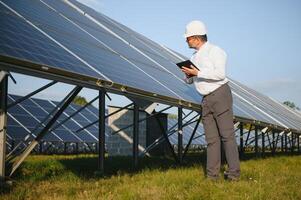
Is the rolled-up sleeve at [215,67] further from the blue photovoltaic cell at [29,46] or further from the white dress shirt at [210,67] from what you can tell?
the blue photovoltaic cell at [29,46]

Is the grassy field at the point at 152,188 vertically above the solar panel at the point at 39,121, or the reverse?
the solar panel at the point at 39,121

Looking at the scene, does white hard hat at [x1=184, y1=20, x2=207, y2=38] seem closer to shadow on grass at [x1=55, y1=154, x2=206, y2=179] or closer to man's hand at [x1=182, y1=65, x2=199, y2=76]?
man's hand at [x1=182, y1=65, x2=199, y2=76]

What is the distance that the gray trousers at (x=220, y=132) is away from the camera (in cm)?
589

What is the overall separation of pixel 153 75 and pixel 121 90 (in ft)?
8.90

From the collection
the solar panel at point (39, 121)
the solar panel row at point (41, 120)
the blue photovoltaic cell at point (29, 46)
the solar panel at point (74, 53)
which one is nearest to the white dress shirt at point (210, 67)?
the solar panel at point (74, 53)

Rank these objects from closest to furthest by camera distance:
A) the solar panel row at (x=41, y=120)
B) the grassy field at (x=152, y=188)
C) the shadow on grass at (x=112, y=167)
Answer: the grassy field at (x=152, y=188) → the shadow on grass at (x=112, y=167) → the solar panel row at (x=41, y=120)

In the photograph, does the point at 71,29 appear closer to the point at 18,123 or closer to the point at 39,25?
the point at 39,25

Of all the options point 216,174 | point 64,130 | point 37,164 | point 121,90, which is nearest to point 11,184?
point 121,90

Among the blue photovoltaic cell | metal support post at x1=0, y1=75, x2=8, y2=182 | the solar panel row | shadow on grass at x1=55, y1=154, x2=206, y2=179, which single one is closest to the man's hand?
the blue photovoltaic cell

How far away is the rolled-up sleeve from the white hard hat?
0.29 metres

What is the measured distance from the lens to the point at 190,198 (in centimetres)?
441

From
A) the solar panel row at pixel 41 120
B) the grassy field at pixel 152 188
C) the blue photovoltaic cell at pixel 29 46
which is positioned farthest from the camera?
the solar panel row at pixel 41 120

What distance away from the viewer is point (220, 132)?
5969 millimetres

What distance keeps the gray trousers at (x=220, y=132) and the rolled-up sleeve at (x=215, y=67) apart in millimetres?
239
